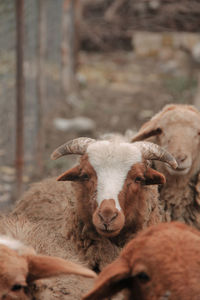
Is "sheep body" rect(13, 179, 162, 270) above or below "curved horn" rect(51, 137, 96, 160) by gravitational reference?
below

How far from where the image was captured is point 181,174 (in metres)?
4.52

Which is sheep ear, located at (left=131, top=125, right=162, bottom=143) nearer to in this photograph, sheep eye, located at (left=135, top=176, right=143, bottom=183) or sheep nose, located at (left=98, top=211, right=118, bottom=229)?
sheep eye, located at (left=135, top=176, right=143, bottom=183)

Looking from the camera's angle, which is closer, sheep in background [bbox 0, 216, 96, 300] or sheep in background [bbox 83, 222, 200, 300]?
sheep in background [bbox 83, 222, 200, 300]

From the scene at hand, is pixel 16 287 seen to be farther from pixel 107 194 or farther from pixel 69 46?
pixel 69 46

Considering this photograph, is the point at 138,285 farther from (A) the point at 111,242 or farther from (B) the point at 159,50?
(B) the point at 159,50

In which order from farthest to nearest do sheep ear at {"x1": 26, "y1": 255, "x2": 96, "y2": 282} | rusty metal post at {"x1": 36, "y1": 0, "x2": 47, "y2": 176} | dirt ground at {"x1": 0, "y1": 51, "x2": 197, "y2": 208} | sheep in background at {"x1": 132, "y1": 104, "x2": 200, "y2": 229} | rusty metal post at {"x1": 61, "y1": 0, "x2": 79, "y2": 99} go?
rusty metal post at {"x1": 61, "y1": 0, "x2": 79, "y2": 99}
dirt ground at {"x1": 0, "y1": 51, "x2": 197, "y2": 208}
rusty metal post at {"x1": 36, "y1": 0, "x2": 47, "y2": 176}
sheep in background at {"x1": 132, "y1": 104, "x2": 200, "y2": 229}
sheep ear at {"x1": 26, "y1": 255, "x2": 96, "y2": 282}

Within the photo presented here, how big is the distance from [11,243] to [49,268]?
20.2 inches

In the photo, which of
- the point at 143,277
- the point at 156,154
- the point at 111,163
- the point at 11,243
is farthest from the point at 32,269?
the point at 156,154

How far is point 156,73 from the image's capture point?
18047 millimetres

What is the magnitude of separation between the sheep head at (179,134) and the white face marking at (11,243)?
189 cm

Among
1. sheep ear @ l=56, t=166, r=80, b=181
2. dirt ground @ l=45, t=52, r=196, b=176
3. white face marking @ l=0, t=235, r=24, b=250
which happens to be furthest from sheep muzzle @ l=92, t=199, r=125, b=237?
dirt ground @ l=45, t=52, r=196, b=176

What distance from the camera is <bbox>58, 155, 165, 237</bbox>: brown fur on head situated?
3.76m

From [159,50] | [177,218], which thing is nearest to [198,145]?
[177,218]

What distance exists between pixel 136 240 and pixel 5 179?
18.6 feet
